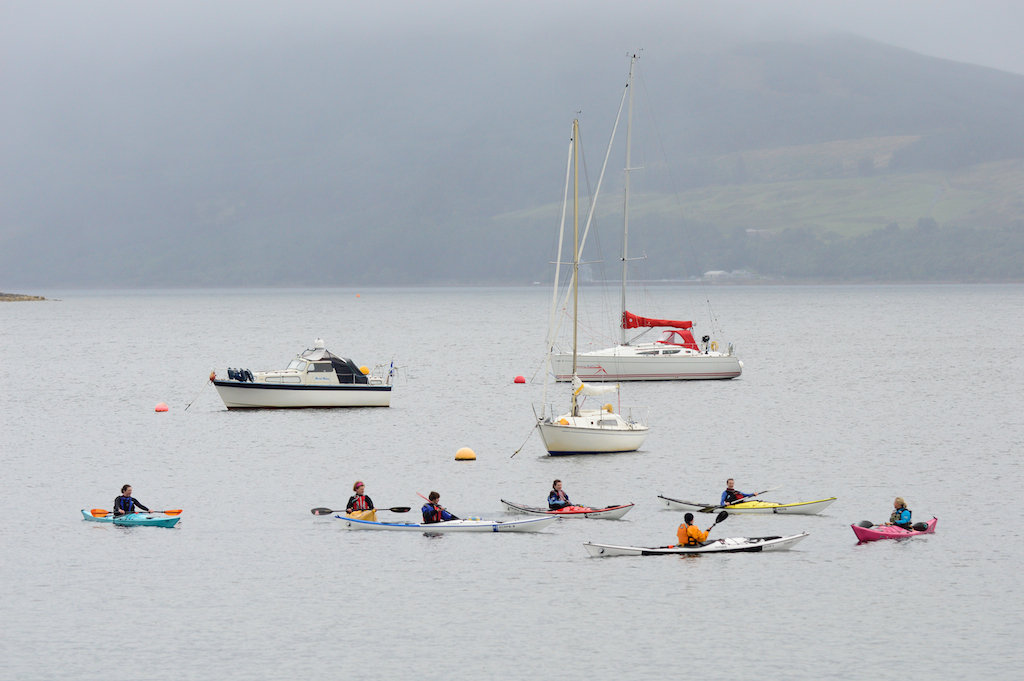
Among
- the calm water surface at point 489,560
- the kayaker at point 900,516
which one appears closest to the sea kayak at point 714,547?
the calm water surface at point 489,560

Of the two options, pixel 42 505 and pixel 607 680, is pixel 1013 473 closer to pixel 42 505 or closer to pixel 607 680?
pixel 607 680

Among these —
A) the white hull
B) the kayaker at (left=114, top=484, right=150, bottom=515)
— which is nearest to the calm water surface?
the kayaker at (left=114, top=484, right=150, bottom=515)

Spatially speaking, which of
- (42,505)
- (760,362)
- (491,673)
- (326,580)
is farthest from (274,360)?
(491,673)

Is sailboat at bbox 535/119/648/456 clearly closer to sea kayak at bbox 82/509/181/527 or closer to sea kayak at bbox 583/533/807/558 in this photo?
sea kayak at bbox 583/533/807/558

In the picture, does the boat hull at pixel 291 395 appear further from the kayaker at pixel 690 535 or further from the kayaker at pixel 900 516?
the kayaker at pixel 900 516

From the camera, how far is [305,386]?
90.4 m

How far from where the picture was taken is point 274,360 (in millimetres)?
157500

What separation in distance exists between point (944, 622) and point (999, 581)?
5165mm

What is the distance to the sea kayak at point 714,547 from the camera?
47594 mm

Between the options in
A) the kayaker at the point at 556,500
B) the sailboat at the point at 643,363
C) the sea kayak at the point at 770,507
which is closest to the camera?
the kayaker at the point at 556,500

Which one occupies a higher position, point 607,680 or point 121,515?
point 121,515

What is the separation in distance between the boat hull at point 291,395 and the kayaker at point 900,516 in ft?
155

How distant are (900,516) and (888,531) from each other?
44.1 inches

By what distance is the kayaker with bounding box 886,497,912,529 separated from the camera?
50844mm
